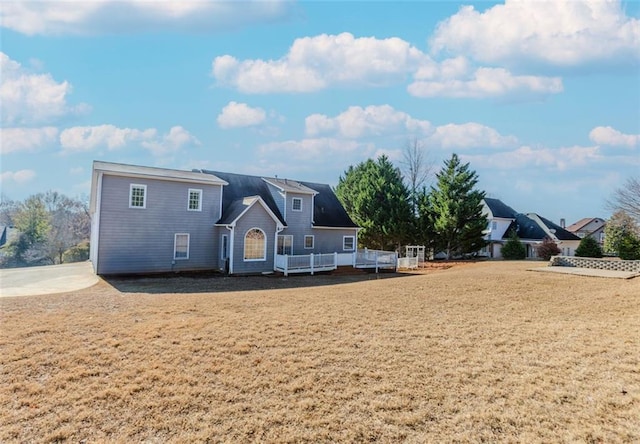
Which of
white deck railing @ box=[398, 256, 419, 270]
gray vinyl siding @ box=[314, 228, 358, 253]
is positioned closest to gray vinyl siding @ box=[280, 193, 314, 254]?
gray vinyl siding @ box=[314, 228, 358, 253]

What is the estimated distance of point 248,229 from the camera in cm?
1977

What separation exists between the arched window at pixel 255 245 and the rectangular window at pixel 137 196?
17.8 feet

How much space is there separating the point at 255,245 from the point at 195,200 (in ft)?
13.5

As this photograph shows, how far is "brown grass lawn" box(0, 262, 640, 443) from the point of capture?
4082 mm

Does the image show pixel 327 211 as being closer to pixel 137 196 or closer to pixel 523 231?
pixel 137 196

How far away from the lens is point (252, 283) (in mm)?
16422

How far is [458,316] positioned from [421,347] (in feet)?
9.68

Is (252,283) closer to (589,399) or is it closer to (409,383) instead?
(409,383)

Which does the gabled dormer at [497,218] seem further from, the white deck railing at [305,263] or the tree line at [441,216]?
the white deck railing at [305,263]

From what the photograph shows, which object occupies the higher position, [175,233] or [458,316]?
[175,233]

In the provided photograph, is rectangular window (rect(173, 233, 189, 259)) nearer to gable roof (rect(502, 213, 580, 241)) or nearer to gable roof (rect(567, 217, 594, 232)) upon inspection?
gable roof (rect(502, 213, 580, 241))

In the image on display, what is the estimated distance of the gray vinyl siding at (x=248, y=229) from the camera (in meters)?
19.4

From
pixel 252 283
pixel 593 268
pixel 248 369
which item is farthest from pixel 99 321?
pixel 593 268

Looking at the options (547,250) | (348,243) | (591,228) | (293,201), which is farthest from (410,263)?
(591,228)
